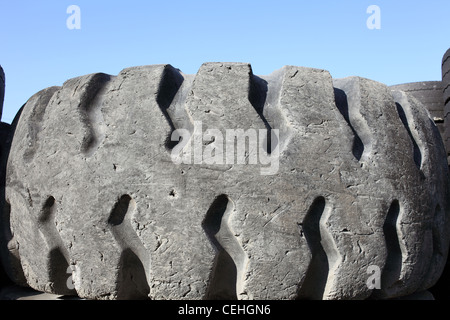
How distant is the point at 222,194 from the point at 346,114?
2.01 feet

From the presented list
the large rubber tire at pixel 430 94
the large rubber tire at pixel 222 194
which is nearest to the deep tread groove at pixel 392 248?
the large rubber tire at pixel 222 194

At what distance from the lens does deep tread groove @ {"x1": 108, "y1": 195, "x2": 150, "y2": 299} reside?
1.41 metres

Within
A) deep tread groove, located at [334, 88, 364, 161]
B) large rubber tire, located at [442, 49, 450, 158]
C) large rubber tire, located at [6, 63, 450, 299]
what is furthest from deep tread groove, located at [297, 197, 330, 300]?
large rubber tire, located at [442, 49, 450, 158]

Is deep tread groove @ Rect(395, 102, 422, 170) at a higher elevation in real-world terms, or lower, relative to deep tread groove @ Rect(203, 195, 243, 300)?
higher

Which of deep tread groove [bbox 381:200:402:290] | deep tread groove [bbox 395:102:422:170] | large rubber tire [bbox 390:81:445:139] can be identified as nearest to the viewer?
deep tread groove [bbox 381:200:402:290]

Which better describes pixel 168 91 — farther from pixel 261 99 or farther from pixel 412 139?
pixel 412 139

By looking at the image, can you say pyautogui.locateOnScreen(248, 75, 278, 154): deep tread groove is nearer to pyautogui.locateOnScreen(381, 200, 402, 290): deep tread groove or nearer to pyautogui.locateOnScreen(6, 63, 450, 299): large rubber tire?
pyautogui.locateOnScreen(6, 63, 450, 299): large rubber tire

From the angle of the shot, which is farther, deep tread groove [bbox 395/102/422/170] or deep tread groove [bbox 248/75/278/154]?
deep tread groove [bbox 395/102/422/170]

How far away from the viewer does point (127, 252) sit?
1411 mm

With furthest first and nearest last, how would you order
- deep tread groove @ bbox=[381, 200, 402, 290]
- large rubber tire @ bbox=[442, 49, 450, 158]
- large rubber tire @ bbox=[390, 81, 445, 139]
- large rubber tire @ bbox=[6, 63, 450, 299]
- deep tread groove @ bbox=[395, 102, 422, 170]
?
large rubber tire @ bbox=[390, 81, 445, 139] → large rubber tire @ bbox=[442, 49, 450, 158] → deep tread groove @ bbox=[395, 102, 422, 170] → deep tread groove @ bbox=[381, 200, 402, 290] → large rubber tire @ bbox=[6, 63, 450, 299]

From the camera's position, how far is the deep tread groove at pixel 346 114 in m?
1.51

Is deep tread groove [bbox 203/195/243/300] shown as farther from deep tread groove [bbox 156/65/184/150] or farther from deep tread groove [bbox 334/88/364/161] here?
deep tread groove [bbox 334/88/364/161]

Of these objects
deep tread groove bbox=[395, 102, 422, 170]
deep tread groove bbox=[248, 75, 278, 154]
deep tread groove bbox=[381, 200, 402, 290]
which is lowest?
deep tread groove bbox=[381, 200, 402, 290]
